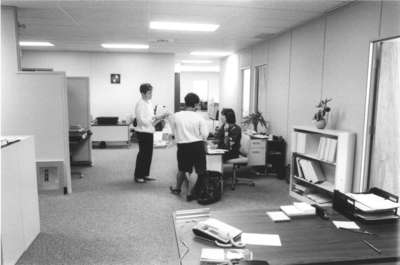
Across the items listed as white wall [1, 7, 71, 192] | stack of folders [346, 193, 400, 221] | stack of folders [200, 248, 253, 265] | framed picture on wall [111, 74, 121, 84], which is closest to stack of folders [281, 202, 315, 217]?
stack of folders [346, 193, 400, 221]

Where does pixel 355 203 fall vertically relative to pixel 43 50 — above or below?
below

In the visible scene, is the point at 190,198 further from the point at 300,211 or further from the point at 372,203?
the point at 372,203

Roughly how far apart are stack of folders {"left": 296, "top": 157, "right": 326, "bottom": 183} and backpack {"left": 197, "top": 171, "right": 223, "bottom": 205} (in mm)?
1241

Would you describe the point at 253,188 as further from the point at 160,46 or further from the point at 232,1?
the point at 160,46

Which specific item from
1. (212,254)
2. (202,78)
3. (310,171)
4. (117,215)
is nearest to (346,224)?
(212,254)

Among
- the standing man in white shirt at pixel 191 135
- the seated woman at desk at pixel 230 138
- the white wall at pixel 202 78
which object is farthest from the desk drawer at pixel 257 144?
the white wall at pixel 202 78

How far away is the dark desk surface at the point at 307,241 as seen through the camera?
1698mm

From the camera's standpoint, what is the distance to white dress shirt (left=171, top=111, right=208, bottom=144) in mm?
4246

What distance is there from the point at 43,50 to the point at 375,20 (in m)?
8.53

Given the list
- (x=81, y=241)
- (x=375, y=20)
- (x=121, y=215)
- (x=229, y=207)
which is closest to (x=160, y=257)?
(x=81, y=241)

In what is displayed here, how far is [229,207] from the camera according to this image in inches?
170

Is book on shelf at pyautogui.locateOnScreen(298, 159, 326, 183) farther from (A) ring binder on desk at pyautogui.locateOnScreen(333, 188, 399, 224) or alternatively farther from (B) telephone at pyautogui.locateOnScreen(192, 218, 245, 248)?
(B) telephone at pyautogui.locateOnScreen(192, 218, 245, 248)

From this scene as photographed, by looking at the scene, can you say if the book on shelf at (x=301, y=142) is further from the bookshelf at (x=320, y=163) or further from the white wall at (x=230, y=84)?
the white wall at (x=230, y=84)

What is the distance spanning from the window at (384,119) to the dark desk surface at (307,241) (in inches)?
72.3
